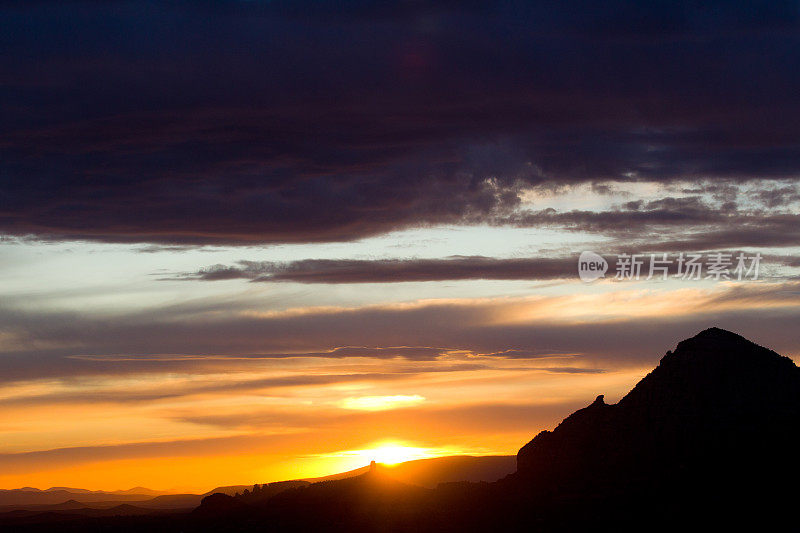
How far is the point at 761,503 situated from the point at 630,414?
36.6 feet

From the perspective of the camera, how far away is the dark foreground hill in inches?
2429

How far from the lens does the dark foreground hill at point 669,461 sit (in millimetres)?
61688

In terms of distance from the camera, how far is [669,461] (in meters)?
65.2

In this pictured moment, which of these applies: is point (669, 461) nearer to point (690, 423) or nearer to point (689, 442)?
point (689, 442)

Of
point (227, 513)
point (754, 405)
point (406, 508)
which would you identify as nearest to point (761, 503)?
point (754, 405)

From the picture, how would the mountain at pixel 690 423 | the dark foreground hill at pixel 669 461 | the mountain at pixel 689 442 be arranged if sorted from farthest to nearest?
the mountain at pixel 690 423 < the mountain at pixel 689 442 < the dark foreground hill at pixel 669 461

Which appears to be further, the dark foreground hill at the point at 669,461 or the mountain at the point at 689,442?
the mountain at the point at 689,442

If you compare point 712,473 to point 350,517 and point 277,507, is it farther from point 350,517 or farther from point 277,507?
point 277,507

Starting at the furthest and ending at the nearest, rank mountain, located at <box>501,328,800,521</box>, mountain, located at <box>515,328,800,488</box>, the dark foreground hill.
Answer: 1. mountain, located at <box>515,328,800,488</box>
2. mountain, located at <box>501,328,800,521</box>
3. the dark foreground hill

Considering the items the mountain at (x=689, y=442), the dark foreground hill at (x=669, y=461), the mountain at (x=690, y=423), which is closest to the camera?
the dark foreground hill at (x=669, y=461)

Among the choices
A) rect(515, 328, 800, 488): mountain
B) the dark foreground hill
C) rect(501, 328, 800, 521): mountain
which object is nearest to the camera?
the dark foreground hill

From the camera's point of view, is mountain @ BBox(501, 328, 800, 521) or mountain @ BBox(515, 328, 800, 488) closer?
mountain @ BBox(501, 328, 800, 521)

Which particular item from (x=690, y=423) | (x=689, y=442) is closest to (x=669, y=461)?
(x=689, y=442)

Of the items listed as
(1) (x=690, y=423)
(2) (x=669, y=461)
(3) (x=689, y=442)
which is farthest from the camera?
(1) (x=690, y=423)
